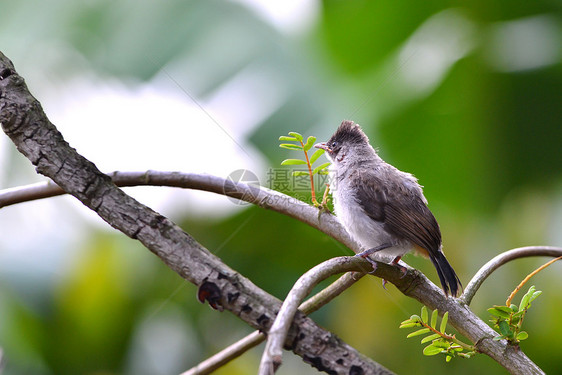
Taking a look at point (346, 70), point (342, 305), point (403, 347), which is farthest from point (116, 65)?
point (403, 347)

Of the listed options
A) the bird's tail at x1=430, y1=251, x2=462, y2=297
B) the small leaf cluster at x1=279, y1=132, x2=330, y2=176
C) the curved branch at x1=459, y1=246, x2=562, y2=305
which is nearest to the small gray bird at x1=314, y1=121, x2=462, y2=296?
the bird's tail at x1=430, y1=251, x2=462, y2=297

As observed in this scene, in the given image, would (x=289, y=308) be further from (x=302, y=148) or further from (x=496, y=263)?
(x=496, y=263)

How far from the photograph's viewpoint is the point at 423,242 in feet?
8.08

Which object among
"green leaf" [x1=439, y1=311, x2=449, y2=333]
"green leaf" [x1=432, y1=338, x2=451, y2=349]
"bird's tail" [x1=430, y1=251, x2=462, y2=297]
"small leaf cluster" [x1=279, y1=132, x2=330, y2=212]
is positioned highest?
"bird's tail" [x1=430, y1=251, x2=462, y2=297]

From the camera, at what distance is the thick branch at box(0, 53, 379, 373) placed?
4.17 ft

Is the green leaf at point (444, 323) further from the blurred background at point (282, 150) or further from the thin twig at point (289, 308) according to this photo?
the blurred background at point (282, 150)

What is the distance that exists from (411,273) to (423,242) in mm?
615

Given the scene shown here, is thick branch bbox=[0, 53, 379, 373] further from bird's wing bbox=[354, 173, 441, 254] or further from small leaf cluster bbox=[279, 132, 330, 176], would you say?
bird's wing bbox=[354, 173, 441, 254]

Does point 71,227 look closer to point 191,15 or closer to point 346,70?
point 191,15

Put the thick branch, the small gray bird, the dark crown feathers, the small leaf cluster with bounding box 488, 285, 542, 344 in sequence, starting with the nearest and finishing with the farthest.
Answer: the thick branch
the small leaf cluster with bounding box 488, 285, 542, 344
the small gray bird
the dark crown feathers

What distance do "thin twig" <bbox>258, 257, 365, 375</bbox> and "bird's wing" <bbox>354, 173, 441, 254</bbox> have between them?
3.14ft

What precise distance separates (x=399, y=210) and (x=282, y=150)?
Result: 3.83 ft

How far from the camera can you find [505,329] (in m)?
1.64

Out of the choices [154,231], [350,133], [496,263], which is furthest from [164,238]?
[350,133]
